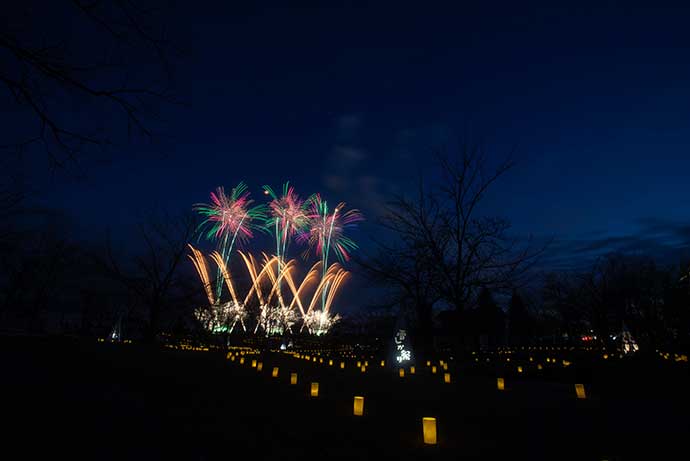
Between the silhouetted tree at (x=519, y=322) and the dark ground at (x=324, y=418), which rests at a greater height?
the silhouetted tree at (x=519, y=322)

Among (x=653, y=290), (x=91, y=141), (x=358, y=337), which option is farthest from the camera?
(x=358, y=337)

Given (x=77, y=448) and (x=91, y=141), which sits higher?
(x=91, y=141)

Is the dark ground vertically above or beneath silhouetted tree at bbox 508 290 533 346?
beneath

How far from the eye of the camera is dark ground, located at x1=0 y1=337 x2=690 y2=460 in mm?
4293

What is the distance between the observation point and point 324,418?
238 inches

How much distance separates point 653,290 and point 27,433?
133 ft

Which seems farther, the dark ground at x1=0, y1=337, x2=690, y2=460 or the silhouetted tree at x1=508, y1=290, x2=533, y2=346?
the silhouetted tree at x1=508, y1=290, x2=533, y2=346

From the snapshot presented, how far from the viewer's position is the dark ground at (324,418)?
429 centimetres

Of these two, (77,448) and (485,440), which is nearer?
(77,448)

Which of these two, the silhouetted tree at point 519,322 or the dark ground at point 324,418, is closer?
the dark ground at point 324,418

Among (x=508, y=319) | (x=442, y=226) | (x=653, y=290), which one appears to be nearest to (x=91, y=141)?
(x=442, y=226)

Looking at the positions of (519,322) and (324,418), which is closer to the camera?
(324,418)

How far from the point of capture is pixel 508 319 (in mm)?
51344

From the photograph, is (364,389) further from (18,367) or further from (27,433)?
(18,367)
